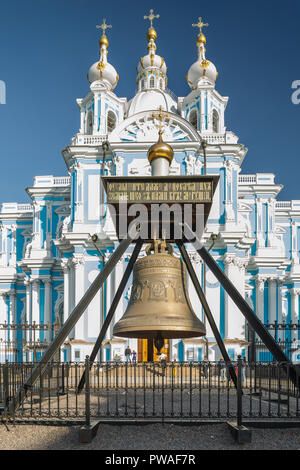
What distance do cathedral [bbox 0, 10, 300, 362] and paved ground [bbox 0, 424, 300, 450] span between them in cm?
1359

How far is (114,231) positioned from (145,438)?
17.2 m

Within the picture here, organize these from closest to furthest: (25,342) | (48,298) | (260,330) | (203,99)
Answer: (260,330) < (25,342) < (203,99) < (48,298)

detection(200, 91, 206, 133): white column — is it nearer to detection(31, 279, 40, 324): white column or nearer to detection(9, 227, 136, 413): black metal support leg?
detection(31, 279, 40, 324): white column

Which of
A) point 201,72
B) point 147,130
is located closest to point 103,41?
point 201,72

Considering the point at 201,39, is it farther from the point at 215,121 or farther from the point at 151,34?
the point at 215,121

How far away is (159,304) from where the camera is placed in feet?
23.0

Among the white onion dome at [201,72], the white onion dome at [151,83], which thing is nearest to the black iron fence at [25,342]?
the white onion dome at [151,83]

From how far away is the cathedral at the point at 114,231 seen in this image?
2225cm

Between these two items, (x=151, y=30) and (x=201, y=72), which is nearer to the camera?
(x=201, y=72)

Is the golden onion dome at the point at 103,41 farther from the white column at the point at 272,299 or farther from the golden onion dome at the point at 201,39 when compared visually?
the white column at the point at 272,299

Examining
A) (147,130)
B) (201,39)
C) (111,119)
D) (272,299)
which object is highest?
(201,39)

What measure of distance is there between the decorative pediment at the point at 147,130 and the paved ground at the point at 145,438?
19377mm

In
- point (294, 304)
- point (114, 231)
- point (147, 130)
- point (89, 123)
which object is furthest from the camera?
point (294, 304)

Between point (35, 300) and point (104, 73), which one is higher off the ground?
point (104, 73)
